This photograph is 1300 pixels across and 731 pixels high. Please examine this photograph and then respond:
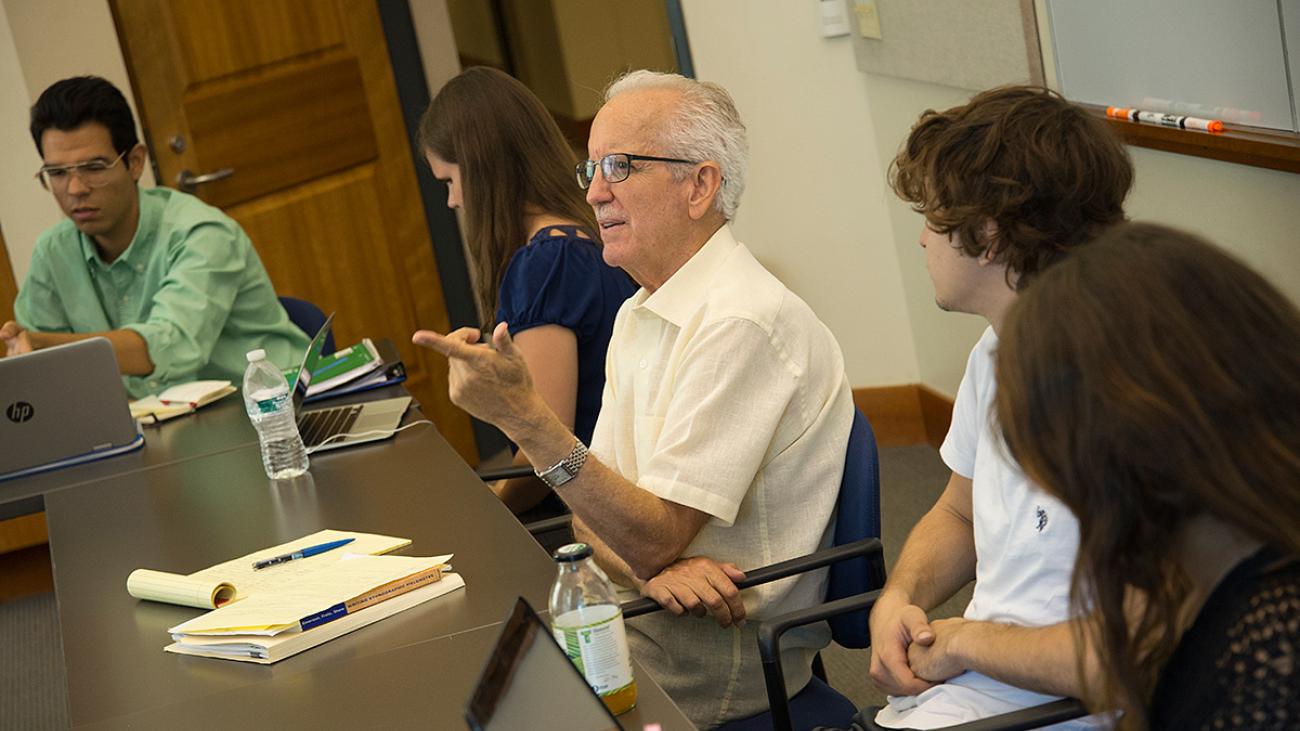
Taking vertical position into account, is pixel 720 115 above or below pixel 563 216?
above

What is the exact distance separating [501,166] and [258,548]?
0.92 meters

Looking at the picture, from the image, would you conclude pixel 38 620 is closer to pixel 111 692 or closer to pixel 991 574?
pixel 111 692

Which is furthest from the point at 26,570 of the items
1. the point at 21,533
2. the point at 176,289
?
the point at 176,289

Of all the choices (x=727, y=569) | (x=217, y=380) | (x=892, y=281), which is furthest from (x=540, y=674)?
(x=892, y=281)

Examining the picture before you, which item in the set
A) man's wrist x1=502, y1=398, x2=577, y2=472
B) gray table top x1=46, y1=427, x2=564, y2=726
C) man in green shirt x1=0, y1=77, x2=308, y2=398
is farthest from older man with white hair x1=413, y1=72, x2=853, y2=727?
man in green shirt x1=0, y1=77, x2=308, y2=398

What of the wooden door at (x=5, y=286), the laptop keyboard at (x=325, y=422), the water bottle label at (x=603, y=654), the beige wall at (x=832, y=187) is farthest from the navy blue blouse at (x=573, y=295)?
Result: the wooden door at (x=5, y=286)

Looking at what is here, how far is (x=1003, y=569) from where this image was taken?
5.15 feet

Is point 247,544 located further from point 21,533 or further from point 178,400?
point 21,533

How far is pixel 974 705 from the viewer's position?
5.08 ft

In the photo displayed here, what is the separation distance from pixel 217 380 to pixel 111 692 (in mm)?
1804

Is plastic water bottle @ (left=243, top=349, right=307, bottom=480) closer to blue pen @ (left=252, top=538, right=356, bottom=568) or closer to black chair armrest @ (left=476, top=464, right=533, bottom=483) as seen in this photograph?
black chair armrest @ (left=476, top=464, right=533, bottom=483)

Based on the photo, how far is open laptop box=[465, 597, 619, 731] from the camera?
1.20 metres

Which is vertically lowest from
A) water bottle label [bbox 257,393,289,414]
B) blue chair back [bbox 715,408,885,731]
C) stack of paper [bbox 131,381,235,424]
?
blue chair back [bbox 715,408,885,731]

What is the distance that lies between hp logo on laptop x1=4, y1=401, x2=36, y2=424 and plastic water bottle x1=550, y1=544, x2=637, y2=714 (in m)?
1.75
